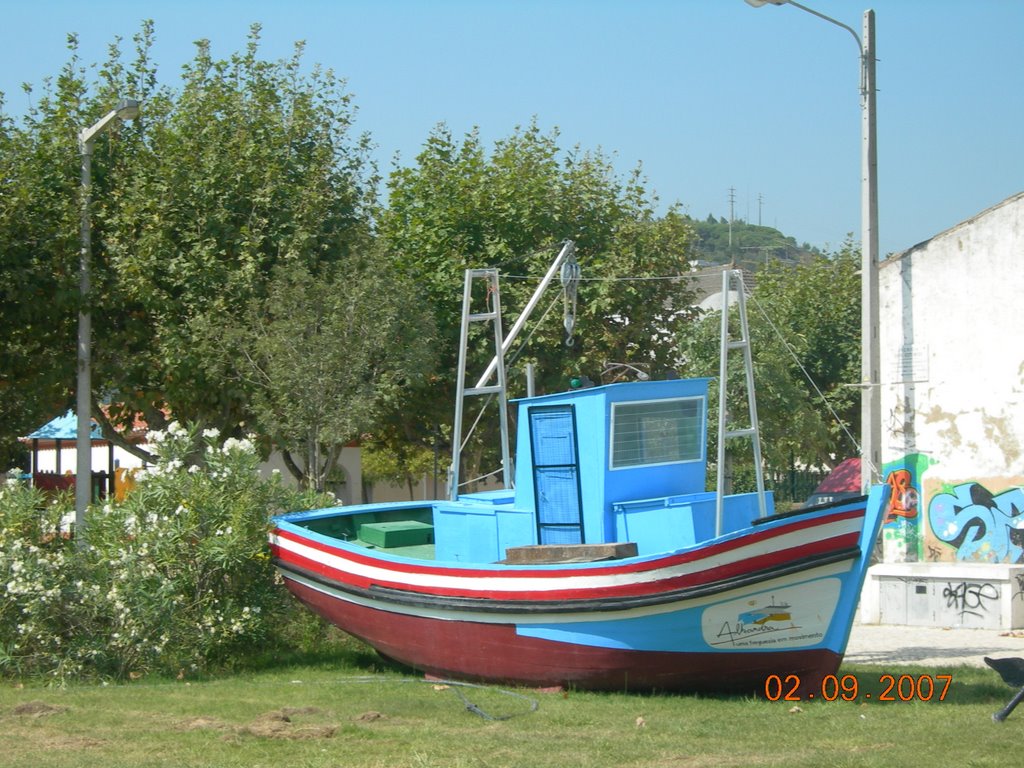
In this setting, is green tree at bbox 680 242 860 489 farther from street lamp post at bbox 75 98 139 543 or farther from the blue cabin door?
the blue cabin door

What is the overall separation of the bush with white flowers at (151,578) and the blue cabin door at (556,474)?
327 centimetres

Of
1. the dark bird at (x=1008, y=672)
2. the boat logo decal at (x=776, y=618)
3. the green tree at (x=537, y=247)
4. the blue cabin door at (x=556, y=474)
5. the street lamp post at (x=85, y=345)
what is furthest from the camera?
the green tree at (x=537, y=247)

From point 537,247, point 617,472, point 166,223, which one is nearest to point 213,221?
point 166,223

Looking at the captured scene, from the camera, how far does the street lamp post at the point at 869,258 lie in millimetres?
15664

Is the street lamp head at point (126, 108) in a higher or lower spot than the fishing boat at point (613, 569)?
higher

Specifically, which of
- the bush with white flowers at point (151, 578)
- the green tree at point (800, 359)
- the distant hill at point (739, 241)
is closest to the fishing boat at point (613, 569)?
the bush with white flowers at point (151, 578)

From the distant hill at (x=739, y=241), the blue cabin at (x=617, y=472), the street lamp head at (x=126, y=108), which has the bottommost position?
the blue cabin at (x=617, y=472)

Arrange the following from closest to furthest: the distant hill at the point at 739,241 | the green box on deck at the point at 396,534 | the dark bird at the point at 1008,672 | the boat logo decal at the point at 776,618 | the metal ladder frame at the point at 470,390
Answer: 1. the dark bird at the point at 1008,672
2. the boat logo decal at the point at 776,618
3. the metal ladder frame at the point at 470,390
4. the green box on deck at the point at 396,534
5. the distant hill at the point at 739,241

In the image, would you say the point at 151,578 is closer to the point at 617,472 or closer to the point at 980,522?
the point at 617,472

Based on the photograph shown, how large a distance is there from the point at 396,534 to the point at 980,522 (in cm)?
789

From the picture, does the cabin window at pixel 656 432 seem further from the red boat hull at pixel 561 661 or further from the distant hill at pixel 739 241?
the distant hill at pixel 739 241
